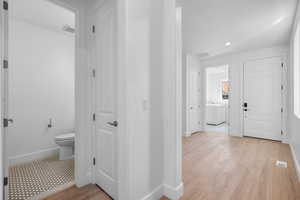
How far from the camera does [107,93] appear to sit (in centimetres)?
179

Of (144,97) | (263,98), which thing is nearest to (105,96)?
(144,97)

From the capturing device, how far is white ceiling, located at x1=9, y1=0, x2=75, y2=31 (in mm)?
2369

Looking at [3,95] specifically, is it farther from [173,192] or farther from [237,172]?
[237,172]

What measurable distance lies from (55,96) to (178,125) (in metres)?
2.75

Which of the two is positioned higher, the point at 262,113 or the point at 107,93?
the point at 107,93

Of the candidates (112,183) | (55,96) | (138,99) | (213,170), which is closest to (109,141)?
(112,183)

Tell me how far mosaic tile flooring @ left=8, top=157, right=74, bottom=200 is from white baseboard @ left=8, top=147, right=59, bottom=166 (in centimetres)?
9

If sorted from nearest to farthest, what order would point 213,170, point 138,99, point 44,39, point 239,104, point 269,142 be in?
point 138,99 < point 213,170 < point 44,39 < point 269,142 < point 239,104

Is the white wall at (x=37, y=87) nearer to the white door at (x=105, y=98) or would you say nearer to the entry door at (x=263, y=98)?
the white door at (x=105, y=98)

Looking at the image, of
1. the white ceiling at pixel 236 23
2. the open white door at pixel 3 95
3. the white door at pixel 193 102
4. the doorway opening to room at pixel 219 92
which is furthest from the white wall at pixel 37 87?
the doorway opening to room at pixel 219 92

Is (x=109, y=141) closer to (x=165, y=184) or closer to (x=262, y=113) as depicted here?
(x=165, y=184)

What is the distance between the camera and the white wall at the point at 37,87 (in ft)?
8.66

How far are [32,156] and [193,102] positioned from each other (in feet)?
14.3

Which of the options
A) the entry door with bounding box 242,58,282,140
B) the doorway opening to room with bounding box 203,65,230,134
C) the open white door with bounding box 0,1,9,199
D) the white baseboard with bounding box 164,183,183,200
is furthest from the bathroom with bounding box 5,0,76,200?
the doorway opening to room with bounding box 203,65,230,134
